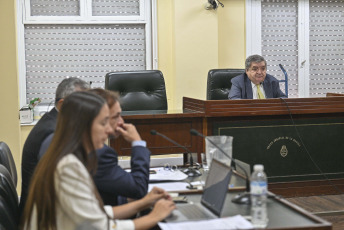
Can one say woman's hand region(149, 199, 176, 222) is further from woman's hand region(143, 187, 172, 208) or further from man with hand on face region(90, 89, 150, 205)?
man with hand on face region(90, 89, 150, 205)

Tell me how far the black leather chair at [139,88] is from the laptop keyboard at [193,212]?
2.53 meters

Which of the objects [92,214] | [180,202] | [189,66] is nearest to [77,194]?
[92,214]

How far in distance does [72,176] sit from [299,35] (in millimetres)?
5065

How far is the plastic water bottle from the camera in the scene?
1.93 metres

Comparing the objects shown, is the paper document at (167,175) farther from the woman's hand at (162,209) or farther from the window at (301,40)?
the window at (301,40)

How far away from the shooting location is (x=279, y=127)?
411 centimetres

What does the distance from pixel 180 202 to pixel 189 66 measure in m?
3.66

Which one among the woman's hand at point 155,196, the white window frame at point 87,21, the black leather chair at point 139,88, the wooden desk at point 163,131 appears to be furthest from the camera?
the white window frame at point 87,21

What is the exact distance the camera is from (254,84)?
4.93 meters

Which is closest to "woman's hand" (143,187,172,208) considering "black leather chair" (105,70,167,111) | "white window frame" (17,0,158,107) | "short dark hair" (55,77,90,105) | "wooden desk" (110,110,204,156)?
"short dark hair" (55,77,90,105)

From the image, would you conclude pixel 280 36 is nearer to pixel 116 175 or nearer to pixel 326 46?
pixel 326 46

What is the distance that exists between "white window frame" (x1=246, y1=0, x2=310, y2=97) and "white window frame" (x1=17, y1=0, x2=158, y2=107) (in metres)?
1.08

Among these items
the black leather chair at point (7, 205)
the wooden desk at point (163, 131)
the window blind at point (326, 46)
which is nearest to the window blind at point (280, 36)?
the window blind at point (326, 46)

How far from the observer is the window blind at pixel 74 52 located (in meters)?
5.94
